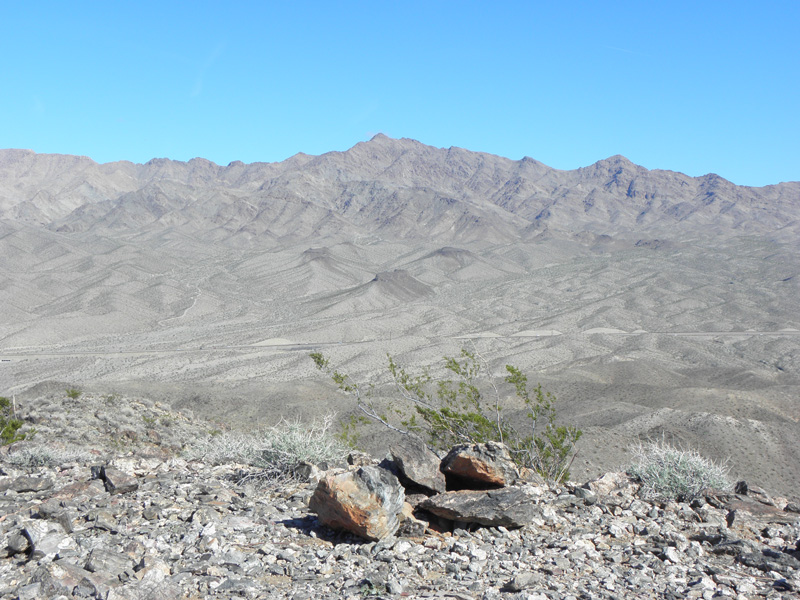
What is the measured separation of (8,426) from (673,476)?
16654 millimetres

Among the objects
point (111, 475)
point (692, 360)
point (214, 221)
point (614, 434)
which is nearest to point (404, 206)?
point (214, 221)

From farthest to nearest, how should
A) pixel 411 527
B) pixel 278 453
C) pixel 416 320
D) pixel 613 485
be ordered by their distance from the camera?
pixel 416 320, pixel 278 453, pixel 613 485, pixel 411 527

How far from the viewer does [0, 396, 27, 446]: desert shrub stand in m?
16.3

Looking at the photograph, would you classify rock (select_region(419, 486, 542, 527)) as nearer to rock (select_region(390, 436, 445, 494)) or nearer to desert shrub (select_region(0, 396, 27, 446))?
rock (select_region(390, 436, 445, 494))

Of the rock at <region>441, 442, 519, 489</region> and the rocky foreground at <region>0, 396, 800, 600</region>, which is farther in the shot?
the rock at <region>441, 442, 519, 489</region>

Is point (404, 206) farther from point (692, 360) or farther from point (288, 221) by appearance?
point (692, 360)

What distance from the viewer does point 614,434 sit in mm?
26141

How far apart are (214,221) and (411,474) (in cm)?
17802

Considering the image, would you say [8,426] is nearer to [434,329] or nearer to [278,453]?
[278,453]

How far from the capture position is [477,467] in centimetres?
779

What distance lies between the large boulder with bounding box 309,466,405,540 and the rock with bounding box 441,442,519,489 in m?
1.15

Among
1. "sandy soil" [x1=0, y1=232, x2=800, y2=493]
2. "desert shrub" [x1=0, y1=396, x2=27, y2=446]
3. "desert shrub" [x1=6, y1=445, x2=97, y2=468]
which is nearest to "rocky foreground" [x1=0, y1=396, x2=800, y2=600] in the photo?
"desert shrub" [x1=6, y1=445, x2=97, y2=468]

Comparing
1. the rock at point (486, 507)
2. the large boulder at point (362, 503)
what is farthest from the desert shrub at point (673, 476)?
the large boulder at point (362, 503)

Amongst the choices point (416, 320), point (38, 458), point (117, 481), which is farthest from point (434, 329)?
point (117, 481)
